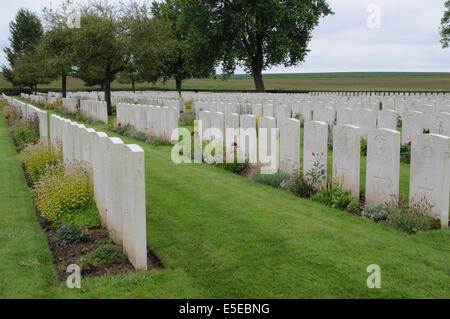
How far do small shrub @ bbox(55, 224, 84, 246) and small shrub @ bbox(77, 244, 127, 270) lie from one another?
601 millimetres

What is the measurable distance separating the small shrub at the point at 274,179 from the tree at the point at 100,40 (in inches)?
657

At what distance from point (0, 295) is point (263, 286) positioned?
235 cm

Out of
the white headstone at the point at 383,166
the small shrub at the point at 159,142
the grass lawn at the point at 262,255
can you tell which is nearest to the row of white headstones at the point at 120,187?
the grass lawn at the point at 262,255

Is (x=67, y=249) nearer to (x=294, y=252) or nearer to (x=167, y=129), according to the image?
(x=294, y=252)

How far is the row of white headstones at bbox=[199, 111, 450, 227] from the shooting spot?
552 centimetres

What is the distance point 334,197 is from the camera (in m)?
6.51

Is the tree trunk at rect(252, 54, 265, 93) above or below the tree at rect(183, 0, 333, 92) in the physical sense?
below

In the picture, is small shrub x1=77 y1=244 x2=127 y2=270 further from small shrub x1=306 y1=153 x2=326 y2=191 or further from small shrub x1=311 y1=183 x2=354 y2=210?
small shrub x1=306 y1=153 x2=326 y2=191

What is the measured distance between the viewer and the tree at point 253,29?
35653 millimetres

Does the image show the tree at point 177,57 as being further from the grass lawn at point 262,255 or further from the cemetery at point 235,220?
the grass lawn at point 262,255

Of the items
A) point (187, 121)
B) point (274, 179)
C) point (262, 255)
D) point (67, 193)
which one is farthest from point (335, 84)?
point (262, 255)

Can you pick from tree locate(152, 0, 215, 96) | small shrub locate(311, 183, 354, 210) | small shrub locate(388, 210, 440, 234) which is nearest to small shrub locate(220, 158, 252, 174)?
small shrub locate(311, 183, 354, 210)
